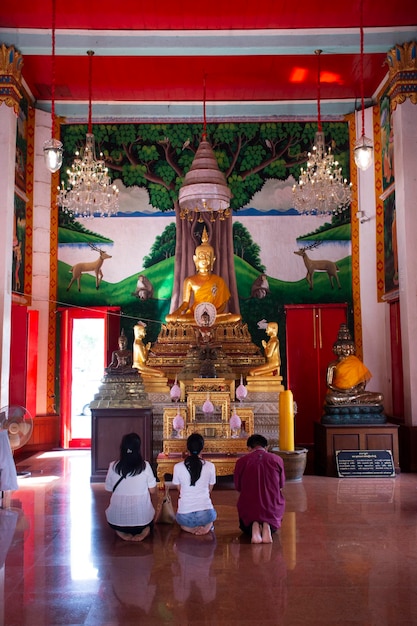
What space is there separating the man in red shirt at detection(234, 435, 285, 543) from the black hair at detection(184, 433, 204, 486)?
0.29 meters

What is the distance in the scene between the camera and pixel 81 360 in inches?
390

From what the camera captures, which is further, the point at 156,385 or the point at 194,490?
the point at 156,385

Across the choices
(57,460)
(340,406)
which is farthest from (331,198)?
(57,460)

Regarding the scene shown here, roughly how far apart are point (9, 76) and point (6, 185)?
1.38 meters

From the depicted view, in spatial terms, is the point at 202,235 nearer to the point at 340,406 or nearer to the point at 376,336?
the point at 376,336

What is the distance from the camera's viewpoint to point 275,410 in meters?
7.77

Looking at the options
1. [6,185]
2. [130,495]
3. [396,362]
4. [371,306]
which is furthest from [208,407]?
[371,306]

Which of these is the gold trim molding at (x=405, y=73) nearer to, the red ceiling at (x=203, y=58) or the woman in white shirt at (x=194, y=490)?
the red ceiling at (x=203, y=58)

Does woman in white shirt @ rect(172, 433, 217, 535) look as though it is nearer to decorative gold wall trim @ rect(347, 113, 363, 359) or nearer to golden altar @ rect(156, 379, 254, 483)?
golden altar @ rect(156, 379, 254, 483)

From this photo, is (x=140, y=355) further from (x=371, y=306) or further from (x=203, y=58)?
(x=203, y=58)

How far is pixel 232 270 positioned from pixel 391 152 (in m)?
2.91

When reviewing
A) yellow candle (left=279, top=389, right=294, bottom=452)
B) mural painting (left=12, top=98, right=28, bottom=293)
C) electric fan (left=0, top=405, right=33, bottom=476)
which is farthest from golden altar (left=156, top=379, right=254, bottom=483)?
mural painting (left=12, top=98, right=28, bottom=293)

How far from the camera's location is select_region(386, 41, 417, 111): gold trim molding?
7.94m

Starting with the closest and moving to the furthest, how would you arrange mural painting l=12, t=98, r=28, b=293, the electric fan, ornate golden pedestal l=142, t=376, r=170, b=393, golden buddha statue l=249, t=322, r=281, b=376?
the electric fan → ornate golden pedestal l=142, t=376, r=170, b=393 → golden buddha statue l=249, t=322, r=281, b=376 → mural painting l=12, t=98, r=28, b=293
